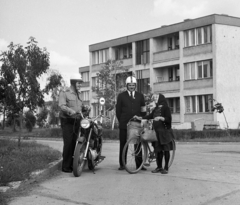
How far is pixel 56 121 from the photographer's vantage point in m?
74.7

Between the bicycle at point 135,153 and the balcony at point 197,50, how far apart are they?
107 feet

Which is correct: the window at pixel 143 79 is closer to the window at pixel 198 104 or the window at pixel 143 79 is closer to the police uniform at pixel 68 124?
the window at pixel 198 104

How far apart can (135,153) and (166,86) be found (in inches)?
1455

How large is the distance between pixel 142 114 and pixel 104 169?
157cm

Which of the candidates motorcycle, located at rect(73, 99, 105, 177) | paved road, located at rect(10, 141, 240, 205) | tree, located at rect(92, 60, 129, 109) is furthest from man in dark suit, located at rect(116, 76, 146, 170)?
tree, located at rect(92, 60, 129, 109)

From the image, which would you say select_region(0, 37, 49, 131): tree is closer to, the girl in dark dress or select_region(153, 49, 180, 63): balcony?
the girl in dark dress

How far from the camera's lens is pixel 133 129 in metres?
10.5

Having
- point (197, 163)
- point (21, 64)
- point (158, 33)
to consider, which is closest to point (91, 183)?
point (197, 163)

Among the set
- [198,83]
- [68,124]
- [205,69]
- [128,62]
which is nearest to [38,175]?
[68,124]

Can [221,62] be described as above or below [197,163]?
above

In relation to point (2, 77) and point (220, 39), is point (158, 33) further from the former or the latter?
point (2, 77)

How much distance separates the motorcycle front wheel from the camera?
9602mm

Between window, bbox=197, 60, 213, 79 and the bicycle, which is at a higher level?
window, bbox=197, 60, 213, 79

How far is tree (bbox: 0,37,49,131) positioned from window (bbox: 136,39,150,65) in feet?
113
